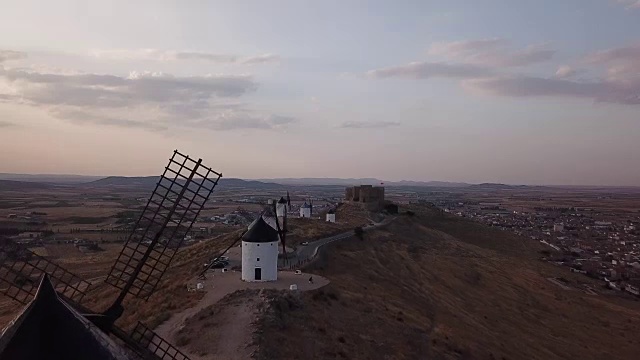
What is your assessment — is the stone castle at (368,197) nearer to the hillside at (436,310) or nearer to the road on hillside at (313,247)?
the hillside at (436,310)

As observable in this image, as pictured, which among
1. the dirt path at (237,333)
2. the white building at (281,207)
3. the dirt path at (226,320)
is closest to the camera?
the dirt path at (237,333)

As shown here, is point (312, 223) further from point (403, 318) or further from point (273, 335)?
point (273, 335)

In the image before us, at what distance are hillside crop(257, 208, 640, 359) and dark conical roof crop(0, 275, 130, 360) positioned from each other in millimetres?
13894

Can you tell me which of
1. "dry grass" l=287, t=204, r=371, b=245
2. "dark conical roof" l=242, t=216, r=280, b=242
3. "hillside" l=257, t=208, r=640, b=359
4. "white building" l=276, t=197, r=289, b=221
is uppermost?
"white building" l=276, t=197, r=289, b=221

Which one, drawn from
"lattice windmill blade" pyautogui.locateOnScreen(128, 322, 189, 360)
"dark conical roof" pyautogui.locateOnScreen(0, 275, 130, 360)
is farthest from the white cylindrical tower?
"dark conical roof" pyautogui.locateOnScreen(0, 275, 130, 360)

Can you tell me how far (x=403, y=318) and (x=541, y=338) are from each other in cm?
1415

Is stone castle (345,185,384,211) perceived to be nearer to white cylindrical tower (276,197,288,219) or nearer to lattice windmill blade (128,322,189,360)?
white cylindrical tower (276,197,288,219)

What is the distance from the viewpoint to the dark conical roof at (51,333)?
7.02 m

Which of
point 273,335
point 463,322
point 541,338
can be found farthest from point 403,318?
point 541,338

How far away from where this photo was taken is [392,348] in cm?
2464

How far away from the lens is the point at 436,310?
3631 cm

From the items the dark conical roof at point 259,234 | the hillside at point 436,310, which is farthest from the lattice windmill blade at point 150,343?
the dark conical roof at point 259,234

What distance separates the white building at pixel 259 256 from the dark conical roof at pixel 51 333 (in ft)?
81.3

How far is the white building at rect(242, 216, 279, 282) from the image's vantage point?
32219 millimetres
